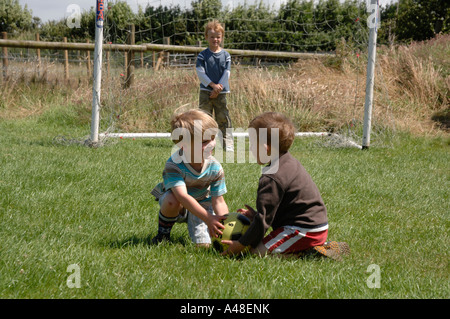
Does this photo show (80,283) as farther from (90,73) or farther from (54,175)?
(90,73)

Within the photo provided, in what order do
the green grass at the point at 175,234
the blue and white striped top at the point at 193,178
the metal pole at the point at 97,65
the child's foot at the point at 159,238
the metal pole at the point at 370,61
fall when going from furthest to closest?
1. the metal pole at the point at 370,61
2. the metal pole at the point at 97,65
3. the child's foot at the point at 159,238
4. the blue and white striped top at the point at 193,178
5. the green grass at the point at 175,234

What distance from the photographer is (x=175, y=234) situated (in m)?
3.95

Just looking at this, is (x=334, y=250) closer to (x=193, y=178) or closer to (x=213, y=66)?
(x=193, y=178)

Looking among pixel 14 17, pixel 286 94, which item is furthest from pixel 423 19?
pixel 14 17

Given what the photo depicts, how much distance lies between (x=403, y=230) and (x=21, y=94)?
1105 cm

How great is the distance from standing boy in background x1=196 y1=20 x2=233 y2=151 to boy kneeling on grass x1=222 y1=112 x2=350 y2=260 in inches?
190

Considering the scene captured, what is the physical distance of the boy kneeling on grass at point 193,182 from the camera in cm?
345

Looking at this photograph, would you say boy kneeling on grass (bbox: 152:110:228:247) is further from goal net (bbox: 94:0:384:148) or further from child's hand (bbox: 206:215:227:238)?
goal net (bbox: 94:0:384:148)

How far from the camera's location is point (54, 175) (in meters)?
5.46

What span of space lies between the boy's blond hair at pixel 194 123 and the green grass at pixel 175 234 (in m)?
0.84

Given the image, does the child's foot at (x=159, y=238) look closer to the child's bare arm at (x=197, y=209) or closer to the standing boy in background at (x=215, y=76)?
the child's bare arm at (x=197, y=209)

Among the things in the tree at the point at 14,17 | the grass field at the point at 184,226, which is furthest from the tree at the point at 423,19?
the tree at the point at 14,17

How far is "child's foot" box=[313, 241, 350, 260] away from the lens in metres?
3.38
